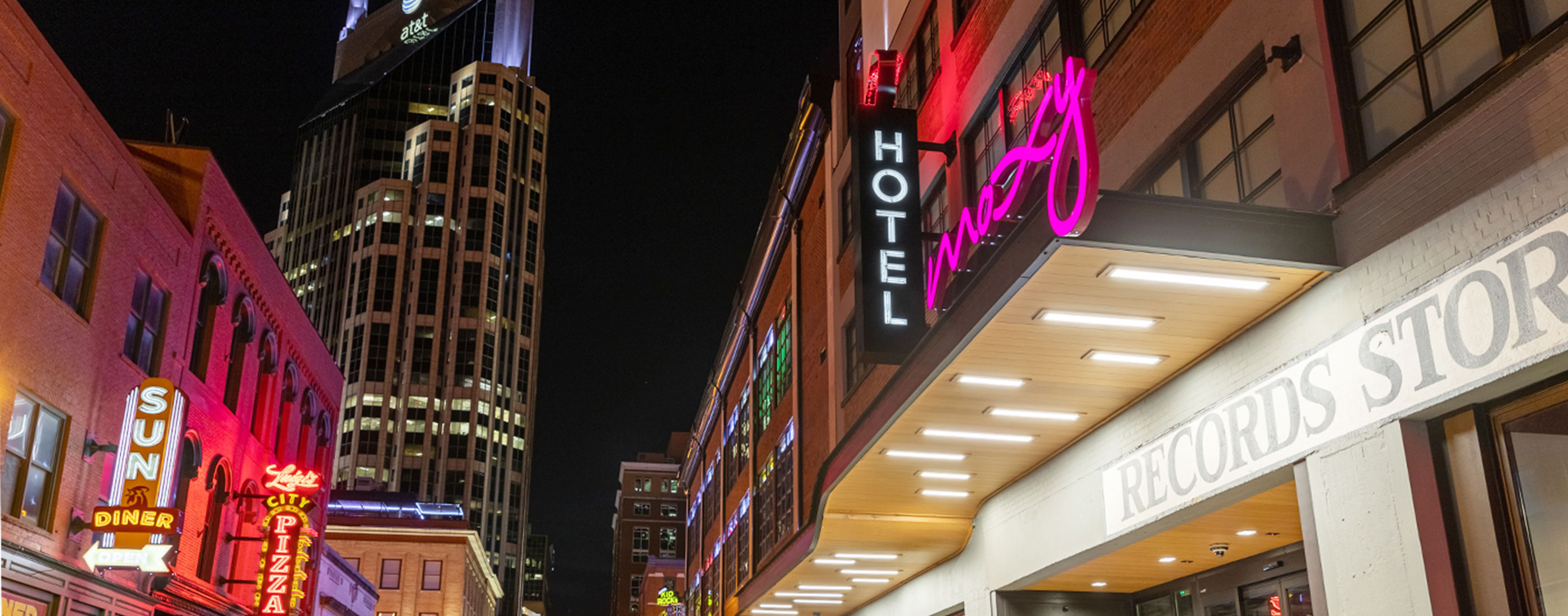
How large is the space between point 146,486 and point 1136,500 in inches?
637

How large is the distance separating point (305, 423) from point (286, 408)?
2327 millimetres

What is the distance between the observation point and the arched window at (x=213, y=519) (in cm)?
2395

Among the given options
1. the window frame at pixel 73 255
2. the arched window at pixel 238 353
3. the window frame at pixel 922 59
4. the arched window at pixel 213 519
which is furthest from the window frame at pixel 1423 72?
the arched window at pixel 238 353

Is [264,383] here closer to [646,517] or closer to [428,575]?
[428,575]

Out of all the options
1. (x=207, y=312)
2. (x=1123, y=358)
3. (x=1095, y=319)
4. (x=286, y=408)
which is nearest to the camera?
(x=1095, y=319)

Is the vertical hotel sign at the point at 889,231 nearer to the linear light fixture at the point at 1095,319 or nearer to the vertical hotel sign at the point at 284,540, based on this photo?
the linear light fixture at the point at 1095,319

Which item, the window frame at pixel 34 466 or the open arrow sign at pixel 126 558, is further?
the open arrow sign at pixel 126 558

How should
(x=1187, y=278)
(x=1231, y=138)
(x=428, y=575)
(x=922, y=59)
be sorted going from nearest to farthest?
(x=1187, y=278)
(x=1231, y=138)
(x=922, y=59)
(x=428, y=575)

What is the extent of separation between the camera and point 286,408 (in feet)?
98.6

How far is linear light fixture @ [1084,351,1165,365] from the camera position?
35.4 ft

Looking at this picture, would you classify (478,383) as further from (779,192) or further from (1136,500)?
Answer: (1136,500)

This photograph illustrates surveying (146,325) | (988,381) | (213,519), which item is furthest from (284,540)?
(988,381)

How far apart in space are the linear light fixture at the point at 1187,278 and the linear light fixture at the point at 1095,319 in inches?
33.8

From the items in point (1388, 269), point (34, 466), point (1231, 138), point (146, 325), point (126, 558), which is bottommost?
point (126, 558)
